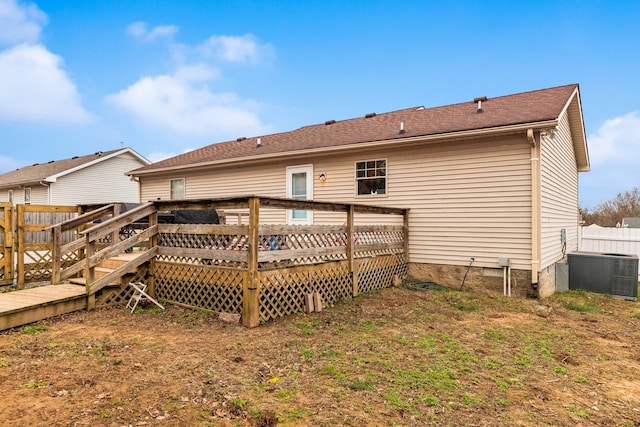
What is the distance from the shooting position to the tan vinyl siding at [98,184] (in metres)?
20.7

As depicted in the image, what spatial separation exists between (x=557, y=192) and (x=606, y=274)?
84.9 inches

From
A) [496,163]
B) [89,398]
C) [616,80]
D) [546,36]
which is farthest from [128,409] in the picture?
[616,80]

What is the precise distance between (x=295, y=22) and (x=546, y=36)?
1022cm

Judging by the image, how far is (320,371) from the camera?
348 centimetres

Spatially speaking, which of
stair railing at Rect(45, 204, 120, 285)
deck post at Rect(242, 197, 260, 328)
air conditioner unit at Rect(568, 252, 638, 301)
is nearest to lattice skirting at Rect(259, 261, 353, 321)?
deck post at Rect(242, 197, 260, 328)

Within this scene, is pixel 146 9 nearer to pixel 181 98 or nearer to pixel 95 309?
pixel 181 98

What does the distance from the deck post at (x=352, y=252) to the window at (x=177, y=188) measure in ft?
26.2

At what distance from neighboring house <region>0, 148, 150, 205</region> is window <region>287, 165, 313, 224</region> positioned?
14.7 meters

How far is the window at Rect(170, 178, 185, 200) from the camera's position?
1275cm

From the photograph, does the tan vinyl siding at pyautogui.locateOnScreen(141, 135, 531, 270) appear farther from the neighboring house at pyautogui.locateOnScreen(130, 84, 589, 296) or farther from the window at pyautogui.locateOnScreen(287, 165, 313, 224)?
the window at pyautogui.locateOnScreen(287, 165, 313, 224)

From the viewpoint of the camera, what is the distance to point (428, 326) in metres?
5.23

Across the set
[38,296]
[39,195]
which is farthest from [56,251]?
[39,195]

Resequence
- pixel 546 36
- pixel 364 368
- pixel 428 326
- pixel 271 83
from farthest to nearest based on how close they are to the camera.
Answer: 1. pixel 271 83
2. pixel 546 36
3. pixel 428 326
4. pixel 364 368

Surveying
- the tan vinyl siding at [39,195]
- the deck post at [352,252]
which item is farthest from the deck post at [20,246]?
the tan vinyl siding at [39,195]
